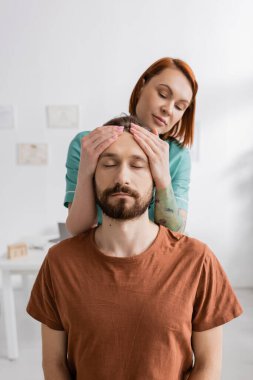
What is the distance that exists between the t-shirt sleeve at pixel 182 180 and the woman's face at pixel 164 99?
0.13m

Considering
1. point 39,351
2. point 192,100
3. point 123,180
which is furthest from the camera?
point 39,351

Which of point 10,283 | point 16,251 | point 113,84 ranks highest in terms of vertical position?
point 113,84

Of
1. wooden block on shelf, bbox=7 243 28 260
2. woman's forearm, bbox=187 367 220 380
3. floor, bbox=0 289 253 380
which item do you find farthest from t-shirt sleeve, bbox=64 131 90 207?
floor, bbox=0 289 253 380

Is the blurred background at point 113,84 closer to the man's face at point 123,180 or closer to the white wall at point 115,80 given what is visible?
the white wall at point 115,80

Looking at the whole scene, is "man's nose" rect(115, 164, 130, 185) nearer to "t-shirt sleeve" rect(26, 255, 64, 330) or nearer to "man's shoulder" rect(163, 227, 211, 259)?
"man's shoulder" rect(163, 227, 211, 259)

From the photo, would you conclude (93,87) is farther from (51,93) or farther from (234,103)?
(234,103)

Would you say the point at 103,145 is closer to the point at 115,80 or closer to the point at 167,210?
the point at 167,210

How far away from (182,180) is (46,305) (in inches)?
24.1

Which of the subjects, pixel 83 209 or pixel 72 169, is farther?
pixel 72 169

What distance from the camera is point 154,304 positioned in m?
0.90

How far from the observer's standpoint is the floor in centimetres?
210

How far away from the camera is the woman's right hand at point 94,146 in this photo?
3.01 feet

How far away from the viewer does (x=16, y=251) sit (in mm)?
2252

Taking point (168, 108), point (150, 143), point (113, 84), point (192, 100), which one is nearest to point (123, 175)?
point (150, 143)
